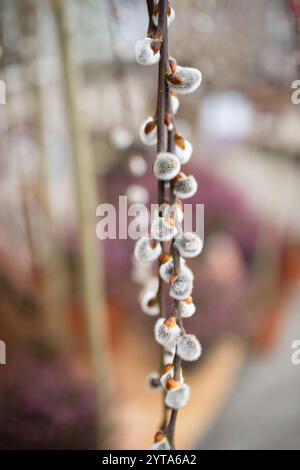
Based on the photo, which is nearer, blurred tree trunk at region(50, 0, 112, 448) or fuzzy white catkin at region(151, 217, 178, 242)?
fuzzy white catkin at region(151, 217, 178, 242)

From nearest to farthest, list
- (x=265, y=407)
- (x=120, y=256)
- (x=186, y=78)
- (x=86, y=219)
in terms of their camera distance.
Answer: (x=186, y=78), (x=86, y=219), (x=265, y=407), (x=120, y=256)

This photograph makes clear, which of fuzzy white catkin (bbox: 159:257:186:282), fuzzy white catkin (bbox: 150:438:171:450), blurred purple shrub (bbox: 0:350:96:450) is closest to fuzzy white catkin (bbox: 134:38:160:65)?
fuzzy white catkin (bbox: 159:257:186:282)

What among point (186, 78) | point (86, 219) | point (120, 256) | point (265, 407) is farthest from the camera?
point (120, 256)

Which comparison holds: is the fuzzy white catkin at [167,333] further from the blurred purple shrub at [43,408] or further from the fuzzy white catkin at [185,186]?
the blurred purple shrub at [43,408]

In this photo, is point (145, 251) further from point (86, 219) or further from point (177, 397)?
point (86, 219)

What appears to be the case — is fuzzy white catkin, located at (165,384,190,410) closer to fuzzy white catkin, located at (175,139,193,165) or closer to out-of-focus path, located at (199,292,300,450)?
fuzzy white catkin, located at (175,139,193,165)

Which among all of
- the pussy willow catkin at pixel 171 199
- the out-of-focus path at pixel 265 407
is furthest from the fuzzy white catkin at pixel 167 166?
the out-of-focus path at pixel 265 407

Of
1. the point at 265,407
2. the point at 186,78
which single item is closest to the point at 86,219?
the point at 186,78
